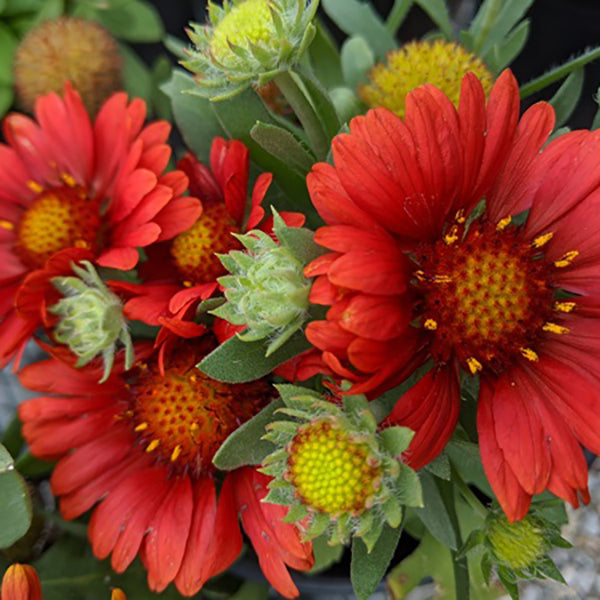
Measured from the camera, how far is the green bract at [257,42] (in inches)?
17.7

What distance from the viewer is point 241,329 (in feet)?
1.46

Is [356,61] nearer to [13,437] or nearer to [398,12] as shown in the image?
[398,12]

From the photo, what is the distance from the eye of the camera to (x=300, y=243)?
1.39 feet

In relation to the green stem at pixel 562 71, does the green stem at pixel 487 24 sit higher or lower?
Answer: higher

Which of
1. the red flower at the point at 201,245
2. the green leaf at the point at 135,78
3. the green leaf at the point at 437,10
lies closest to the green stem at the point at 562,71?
the green leaf at the point at 437,10

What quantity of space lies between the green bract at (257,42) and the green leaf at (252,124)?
0.06m

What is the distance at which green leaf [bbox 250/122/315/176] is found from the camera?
1.59 feet

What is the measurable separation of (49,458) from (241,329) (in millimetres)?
240

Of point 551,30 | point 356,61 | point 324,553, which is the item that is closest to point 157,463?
point 324,553

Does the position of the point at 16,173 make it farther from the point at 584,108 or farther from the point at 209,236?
the point at 584,108

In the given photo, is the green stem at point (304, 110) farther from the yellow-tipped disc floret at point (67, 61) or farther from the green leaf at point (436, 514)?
the yellow-tipped disc floret at point (67, 61)

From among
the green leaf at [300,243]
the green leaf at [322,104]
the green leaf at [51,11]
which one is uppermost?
the green leaf at [322,104]

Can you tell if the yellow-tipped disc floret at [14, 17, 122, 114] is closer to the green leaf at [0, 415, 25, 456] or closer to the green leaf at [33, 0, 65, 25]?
the green leaf at [33, 0, 65, 25]

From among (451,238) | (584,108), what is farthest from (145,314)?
(584,108)
